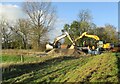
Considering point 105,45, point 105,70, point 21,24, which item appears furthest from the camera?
point 21,24

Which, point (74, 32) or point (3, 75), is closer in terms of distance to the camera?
point (3, 75)

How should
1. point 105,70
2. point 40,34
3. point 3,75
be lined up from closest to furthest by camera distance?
point 105,70
point 3,75
point 40,34

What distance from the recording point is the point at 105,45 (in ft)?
139

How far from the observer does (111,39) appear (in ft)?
213

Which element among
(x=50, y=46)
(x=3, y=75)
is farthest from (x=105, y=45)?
(x=3, y=75)

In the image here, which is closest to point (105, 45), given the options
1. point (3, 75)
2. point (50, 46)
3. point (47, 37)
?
point (50, 46)

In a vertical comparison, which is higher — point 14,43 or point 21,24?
point 21,24

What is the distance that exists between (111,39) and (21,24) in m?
20.7

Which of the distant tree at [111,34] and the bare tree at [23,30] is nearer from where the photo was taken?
the bare tree at [23,30]

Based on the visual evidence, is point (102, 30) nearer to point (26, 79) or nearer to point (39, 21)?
point (39, 21)

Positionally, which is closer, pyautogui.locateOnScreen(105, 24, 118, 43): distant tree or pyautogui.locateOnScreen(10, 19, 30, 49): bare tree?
pyautogui.locateOnScreen(10, 19, 30, 49): bare tree

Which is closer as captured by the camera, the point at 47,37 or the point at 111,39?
the point at 47,37

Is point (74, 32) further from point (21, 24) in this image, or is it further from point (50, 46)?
point (50, 46)

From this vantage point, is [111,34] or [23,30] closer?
[23,30]
